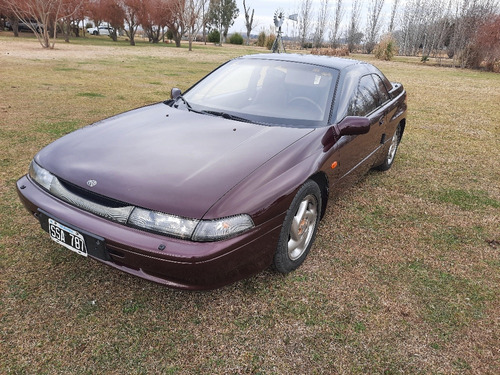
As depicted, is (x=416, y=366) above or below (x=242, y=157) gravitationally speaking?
below

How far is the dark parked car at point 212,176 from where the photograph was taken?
5.88 ft

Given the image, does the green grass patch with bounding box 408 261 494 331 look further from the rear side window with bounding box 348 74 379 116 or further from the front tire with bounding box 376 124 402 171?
the front tire with bounding box 376 124 402 171

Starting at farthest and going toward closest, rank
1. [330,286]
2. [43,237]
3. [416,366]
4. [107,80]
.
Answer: [107,80]
[43,237]
[330,286]
[416,366]

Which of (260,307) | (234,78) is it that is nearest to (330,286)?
(260,307)

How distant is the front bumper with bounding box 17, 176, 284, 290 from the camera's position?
1.74 metres

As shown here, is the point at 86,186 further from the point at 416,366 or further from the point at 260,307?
the point at 416,366

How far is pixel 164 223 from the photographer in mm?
1780

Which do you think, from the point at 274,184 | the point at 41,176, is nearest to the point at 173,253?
the point at 274,184

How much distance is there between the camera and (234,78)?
3.36 meters

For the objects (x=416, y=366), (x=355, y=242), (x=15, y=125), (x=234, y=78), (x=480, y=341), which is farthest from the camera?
(x=15, y=125)

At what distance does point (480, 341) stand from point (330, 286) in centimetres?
87

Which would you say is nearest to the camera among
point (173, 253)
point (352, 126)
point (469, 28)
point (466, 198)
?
point (173, 253)

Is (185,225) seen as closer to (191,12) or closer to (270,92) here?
(270,92)

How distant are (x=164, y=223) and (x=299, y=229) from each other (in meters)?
1.03
